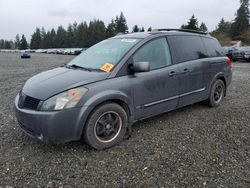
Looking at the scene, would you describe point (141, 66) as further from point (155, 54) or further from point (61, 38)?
point (61, 38)

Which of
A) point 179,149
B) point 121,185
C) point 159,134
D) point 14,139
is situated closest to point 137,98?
point 159,134

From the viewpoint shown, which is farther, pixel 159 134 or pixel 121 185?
pixel 159 134

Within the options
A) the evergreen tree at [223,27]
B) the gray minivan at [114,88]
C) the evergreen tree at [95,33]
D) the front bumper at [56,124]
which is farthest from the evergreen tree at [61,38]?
the front bumper at [56,124]

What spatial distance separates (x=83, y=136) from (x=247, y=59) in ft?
68.2

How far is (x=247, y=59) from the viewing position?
21.0 metres

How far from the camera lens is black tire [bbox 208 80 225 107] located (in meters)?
5.68

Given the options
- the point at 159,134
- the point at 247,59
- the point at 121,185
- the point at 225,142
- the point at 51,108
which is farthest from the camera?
the point at 247,59

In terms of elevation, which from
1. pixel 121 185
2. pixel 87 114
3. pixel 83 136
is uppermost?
pixel 87 114

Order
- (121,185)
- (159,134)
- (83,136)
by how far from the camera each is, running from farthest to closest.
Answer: (159,134)
(83,136)
(121,185)

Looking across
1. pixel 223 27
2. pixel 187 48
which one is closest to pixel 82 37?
pixel 223 27

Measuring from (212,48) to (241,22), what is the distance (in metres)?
73.5

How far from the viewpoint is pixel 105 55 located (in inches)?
171

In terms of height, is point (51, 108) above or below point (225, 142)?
above

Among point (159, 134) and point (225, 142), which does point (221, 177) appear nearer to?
point (225, 142)
